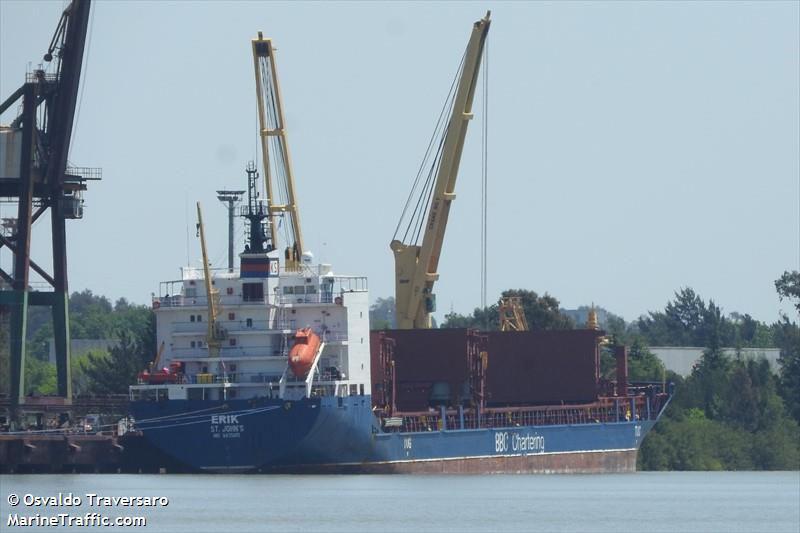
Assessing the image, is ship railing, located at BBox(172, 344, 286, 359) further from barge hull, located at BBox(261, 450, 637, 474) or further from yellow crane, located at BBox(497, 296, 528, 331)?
yellow crane, located at BBox(497, 296, 528, 331)

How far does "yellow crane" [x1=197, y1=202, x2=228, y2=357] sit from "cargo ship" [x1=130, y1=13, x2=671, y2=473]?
0.21ft

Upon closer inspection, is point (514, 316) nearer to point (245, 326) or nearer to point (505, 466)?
point (505, 466)

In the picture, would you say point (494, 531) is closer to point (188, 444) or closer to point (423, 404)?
point (188, 444)

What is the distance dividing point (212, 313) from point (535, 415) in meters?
19.0

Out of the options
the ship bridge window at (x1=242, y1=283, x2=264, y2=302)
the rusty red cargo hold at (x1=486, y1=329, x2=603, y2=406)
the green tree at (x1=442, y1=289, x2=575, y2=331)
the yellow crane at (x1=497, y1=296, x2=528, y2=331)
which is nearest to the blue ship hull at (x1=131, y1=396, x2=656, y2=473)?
the ship bridge window at (x1=242, y1=283, x2=264, y2=302)

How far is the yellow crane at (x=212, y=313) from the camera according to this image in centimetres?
7869

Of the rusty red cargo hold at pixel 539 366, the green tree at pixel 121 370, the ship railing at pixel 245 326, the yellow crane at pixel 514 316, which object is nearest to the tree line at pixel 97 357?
the green tree at pixel 121 370

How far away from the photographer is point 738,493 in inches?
3118

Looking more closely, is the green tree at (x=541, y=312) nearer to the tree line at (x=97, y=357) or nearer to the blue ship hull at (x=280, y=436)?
the tree line at (x=97, y=357)

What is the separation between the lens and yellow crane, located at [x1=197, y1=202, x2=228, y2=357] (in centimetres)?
7869

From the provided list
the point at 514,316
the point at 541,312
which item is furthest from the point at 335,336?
the point at 541,312

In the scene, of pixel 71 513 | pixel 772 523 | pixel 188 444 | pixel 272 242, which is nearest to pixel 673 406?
pixel 272 242

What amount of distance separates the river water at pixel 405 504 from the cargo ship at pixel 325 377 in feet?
4.53

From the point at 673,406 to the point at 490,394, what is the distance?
25.9 metres
